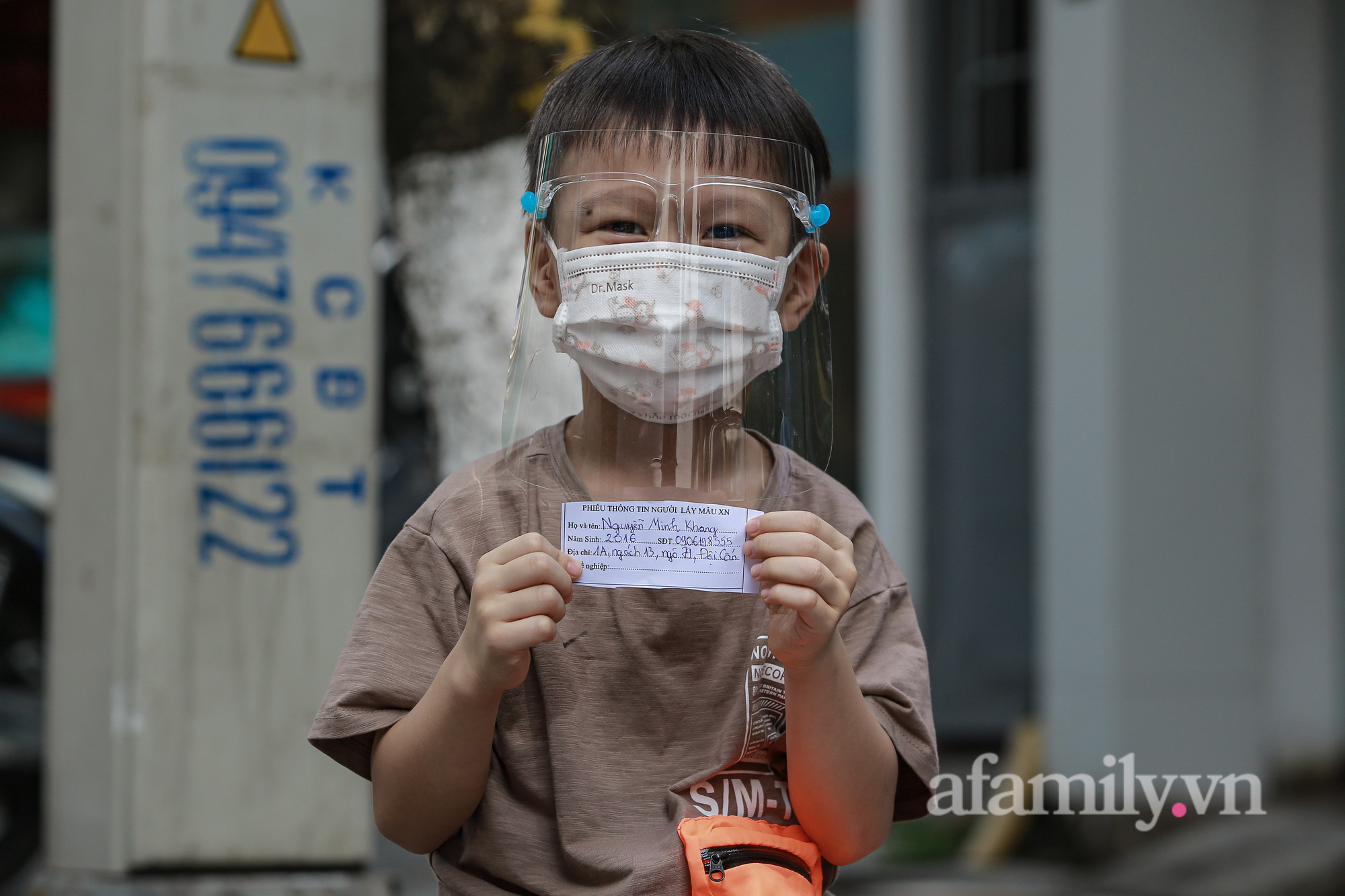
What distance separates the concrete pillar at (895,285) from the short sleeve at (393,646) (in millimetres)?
5459

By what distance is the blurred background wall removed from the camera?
11.6 feet

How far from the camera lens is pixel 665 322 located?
4.72ft

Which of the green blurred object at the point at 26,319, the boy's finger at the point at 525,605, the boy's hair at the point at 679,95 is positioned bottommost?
the boy's finger at the point at 525,605

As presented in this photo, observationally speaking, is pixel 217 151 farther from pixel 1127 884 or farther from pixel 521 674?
pixel 1127 884

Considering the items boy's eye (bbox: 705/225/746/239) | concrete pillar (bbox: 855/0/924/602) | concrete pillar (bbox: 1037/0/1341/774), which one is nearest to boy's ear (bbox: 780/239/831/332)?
boy's eye (bbox: 705/225/746/239)

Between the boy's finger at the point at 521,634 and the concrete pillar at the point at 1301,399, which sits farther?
the concrete pillar at the point at 1301,399

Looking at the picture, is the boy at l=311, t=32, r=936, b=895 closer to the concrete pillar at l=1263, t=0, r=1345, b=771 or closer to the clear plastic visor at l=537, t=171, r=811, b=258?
the clear plastic visor at l=537, t=171, r=811, b=258

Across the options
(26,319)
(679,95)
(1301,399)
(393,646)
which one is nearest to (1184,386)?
(1301,399)

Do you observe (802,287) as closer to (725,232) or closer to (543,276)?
(725,232)

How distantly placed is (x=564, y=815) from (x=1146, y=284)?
4366mm

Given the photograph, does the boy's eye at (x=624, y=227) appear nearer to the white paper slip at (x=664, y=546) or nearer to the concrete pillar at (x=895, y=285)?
the white paper slip at (x=664, y=546)

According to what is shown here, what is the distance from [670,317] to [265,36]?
2.29m

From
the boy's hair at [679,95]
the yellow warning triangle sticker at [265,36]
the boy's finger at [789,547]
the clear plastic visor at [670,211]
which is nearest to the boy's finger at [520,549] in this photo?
the boy's finger at [789,547]

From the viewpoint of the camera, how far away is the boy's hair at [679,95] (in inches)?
60.3
